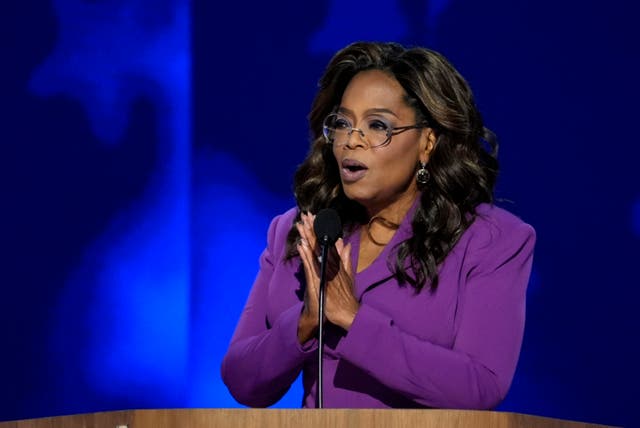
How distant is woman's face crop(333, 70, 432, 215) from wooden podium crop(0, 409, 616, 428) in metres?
0.89

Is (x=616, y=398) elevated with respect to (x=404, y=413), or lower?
elevated

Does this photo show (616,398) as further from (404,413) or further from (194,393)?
(404,413)

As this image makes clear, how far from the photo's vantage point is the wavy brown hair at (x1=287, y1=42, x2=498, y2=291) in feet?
8.48

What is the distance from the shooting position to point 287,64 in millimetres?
3812

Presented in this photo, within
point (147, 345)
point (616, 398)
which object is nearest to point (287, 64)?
point (147, 345)

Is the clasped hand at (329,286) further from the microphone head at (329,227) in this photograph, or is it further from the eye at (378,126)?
the eye at (378,126)

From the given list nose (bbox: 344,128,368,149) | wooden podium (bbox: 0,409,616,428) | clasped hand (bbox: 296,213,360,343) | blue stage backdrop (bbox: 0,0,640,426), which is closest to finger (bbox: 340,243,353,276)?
clasped hand (bbox: 296,213,360,343)

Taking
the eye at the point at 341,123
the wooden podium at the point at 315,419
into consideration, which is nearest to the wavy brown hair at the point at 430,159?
the eye at the point at 341,123

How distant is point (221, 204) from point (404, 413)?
6.93 ft

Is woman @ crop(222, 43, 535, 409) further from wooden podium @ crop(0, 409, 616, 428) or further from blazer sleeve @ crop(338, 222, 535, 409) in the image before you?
wooden podium @ crop(0, 409, 616, 428)

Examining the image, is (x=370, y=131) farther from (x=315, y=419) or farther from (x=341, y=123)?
(x=315, y=419)

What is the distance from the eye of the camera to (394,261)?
259cm

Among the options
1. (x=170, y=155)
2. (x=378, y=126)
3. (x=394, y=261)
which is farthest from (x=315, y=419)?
(x=170, y=155)

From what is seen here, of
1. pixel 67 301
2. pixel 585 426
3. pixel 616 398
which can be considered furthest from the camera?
pixel 67 301
